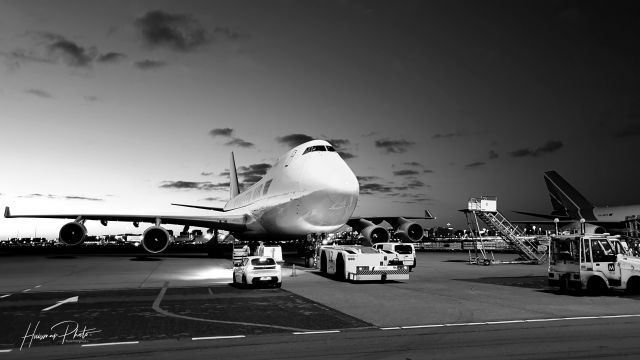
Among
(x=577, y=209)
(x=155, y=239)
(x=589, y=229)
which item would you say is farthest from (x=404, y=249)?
(x=577, y=209)

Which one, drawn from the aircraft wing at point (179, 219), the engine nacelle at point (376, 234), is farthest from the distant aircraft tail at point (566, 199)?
the aircraft wing at point (179, 219)

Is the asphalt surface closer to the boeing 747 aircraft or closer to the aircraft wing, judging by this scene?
the aircraft wing

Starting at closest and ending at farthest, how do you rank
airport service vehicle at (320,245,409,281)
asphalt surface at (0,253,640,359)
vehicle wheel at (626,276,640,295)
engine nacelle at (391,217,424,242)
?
asphalt surface at (0,253,640,359) < vehicle wheel at (626,276,640,295) < airport service vehicle at (320,245,409,281) < engine nacelle at (391,217,424,242)

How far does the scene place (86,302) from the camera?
16.5 meters

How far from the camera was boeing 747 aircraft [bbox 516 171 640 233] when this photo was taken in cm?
5528

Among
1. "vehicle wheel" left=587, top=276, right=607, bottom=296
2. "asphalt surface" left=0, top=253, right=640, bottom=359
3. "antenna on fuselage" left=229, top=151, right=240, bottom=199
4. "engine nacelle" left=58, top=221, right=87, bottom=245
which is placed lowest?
"asphalt surface" left=0, top=253, right=640, bottom=359

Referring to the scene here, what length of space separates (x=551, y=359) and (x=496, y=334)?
7.52 feet

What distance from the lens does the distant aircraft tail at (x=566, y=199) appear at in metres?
61.1

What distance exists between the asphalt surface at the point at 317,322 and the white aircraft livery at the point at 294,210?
1164 centimetres

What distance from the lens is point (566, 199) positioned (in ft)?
206

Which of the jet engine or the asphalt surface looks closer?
the asphalt surface

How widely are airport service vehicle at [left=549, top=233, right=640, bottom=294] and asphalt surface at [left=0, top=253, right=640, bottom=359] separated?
0.55 meters

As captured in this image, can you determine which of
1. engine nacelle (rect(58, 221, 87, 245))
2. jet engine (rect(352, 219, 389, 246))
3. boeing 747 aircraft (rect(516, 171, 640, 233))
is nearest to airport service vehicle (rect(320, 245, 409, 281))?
jet engine (rect(352, 219, 389, 246))

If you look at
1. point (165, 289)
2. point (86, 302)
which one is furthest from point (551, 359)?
point (165, 289)
